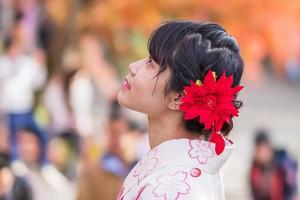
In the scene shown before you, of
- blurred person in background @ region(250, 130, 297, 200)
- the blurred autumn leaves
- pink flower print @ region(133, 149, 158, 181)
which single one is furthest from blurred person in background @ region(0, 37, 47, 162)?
pink flower print @ region(133, 149, 158, 181)

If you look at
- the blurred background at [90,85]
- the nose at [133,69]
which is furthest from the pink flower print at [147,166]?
the blurred background at [90,85]

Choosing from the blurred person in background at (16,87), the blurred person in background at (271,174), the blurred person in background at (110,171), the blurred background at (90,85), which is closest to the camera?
the blurred person in background at (110,171)

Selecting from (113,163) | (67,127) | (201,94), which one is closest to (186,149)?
(201,94)

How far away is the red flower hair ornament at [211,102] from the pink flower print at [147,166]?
0.15 metres

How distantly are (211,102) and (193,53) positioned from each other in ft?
0.46

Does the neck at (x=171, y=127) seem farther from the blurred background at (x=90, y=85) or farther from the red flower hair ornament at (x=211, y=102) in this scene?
the blurred background at (x=90, y=85)

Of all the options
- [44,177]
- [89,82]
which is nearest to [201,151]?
[44,177]

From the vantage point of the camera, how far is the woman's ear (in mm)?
2395

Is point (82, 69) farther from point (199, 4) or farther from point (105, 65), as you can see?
point (199, 4)

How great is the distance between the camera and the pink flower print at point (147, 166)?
7.95 ft

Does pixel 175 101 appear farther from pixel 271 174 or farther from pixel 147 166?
pixel 271 174

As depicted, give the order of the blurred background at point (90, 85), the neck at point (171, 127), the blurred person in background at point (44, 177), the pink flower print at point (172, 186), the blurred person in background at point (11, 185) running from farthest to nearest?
the blurred person in background at point (44, 177) < the blurred background at point (90, 85) < the blurred person in background at point (11, 185) < the neck at point (171, 127) < the pink flower print at point (172, 186)

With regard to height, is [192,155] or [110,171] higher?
[192,155]

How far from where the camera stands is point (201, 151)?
2.40 metres
